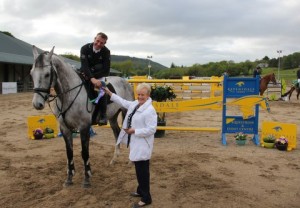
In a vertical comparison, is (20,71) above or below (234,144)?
above

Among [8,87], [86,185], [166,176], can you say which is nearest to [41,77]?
[86,185]

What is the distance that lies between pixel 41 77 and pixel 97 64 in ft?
3.98

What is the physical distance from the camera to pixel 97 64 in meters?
5.34

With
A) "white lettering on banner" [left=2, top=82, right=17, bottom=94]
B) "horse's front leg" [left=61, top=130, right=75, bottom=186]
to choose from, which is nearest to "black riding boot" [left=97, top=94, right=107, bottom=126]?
"horse's front leg" [left=61, top=130, right=75, bottom=186]

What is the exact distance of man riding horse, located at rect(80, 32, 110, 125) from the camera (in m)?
5.13

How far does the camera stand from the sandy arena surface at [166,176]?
4391 millimetres

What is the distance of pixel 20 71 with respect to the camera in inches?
1384

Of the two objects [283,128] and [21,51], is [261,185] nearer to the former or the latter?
[283,128]

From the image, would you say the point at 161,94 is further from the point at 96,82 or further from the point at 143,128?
the point at 143,128

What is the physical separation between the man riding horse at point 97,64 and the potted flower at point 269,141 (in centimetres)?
422

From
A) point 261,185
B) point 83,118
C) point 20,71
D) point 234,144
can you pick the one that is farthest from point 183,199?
point 20,71

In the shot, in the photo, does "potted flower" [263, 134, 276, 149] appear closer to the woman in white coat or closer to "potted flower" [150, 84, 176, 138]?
"potted flower" [150, 84, 176, 138]

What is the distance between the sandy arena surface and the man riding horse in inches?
44.4

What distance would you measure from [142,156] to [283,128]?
508cm
